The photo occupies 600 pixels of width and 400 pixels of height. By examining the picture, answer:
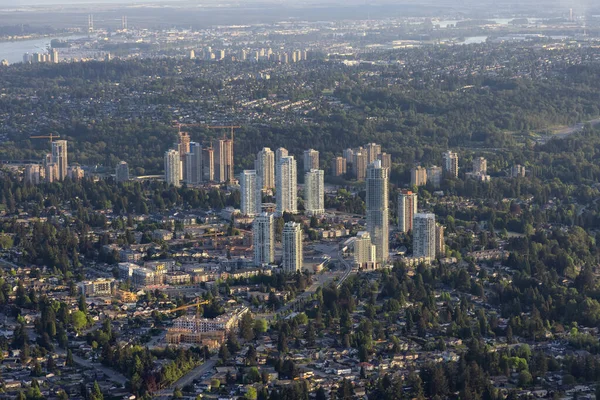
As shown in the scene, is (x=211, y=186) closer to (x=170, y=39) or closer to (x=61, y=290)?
(x=61, y=290)

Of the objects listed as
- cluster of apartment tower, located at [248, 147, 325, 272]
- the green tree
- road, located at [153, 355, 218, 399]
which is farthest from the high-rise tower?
road, located at [153, 355, 218, 399]

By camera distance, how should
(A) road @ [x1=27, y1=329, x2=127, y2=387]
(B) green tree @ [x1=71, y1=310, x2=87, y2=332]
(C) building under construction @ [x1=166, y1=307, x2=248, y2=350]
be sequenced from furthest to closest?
(B) green tree @ [x1=71, y1=310, x2=87, y2=332], (C) building under construction @ [x1=166, y1=307, x2=248, y2=350], (A) road @ [x1=27, y1=329, x2=127, y2=387]

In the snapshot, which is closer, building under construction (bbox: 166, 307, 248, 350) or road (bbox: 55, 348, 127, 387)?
road (bbox: 55, 348, 127, 387)

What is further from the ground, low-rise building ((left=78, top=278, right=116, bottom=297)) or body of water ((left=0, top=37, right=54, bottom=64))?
low-rise building ((left=78, top=278, right=116, bottom=297))

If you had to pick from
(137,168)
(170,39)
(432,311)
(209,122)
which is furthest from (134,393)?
(170,39)

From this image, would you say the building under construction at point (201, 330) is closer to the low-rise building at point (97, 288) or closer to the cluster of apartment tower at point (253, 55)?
the low-rise building at point (97, 288)

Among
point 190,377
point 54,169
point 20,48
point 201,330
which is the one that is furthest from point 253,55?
point 190,377

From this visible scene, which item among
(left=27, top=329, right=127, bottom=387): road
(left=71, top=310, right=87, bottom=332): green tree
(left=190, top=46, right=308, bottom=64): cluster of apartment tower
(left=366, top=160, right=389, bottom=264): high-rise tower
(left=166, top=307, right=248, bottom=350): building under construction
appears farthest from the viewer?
(left=190, top=46, right=308, bottom=64): cluster of apartment tower

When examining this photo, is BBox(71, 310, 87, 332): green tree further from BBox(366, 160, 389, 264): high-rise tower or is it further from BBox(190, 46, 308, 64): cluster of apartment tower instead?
BBox(190, 46, 308, 64): cluster of apartment tower
